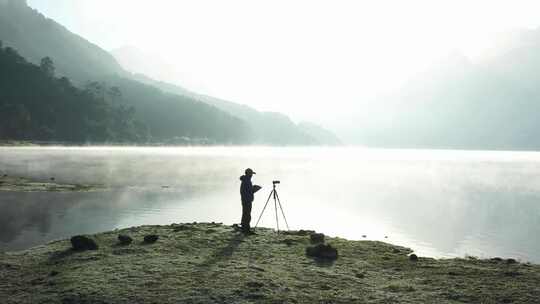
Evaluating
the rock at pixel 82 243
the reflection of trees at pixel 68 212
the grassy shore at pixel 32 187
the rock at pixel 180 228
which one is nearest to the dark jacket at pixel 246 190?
the rock at pixel 180 228

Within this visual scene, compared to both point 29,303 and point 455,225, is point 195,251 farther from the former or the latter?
point 455,225

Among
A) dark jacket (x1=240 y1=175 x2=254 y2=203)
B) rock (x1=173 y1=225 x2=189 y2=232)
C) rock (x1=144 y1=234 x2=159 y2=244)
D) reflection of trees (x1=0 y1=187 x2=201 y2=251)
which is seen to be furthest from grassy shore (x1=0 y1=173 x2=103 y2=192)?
dark jacket (x1=240 y1=175 x2=254 y2=203)

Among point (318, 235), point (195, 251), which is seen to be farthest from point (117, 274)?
point (318, 235)

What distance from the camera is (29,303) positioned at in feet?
43.5

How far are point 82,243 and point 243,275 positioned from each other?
8.43 meters

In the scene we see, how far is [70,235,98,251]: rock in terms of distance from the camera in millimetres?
20039

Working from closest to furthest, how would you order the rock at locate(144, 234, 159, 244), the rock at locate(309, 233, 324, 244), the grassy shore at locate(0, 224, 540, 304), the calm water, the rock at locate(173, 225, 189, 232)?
the grassy shore at locate(0, 224, 540, 304), the rock at locate(144, 234, 159, 244), the rock at locate(309, 233, 324, 244), the rock at locate(173, 225, 189, 232), the calm water

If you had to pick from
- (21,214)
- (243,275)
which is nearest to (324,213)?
(21,214)

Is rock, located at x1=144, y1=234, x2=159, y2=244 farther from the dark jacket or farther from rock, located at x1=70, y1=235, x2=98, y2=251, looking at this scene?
the dark jacket

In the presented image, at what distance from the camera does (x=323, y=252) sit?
65.0ft

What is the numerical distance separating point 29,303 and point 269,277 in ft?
24.5

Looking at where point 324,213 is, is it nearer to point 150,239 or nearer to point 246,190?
point 246,190

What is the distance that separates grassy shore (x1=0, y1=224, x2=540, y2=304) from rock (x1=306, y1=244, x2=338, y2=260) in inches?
16.8

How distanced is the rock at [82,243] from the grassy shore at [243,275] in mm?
464
